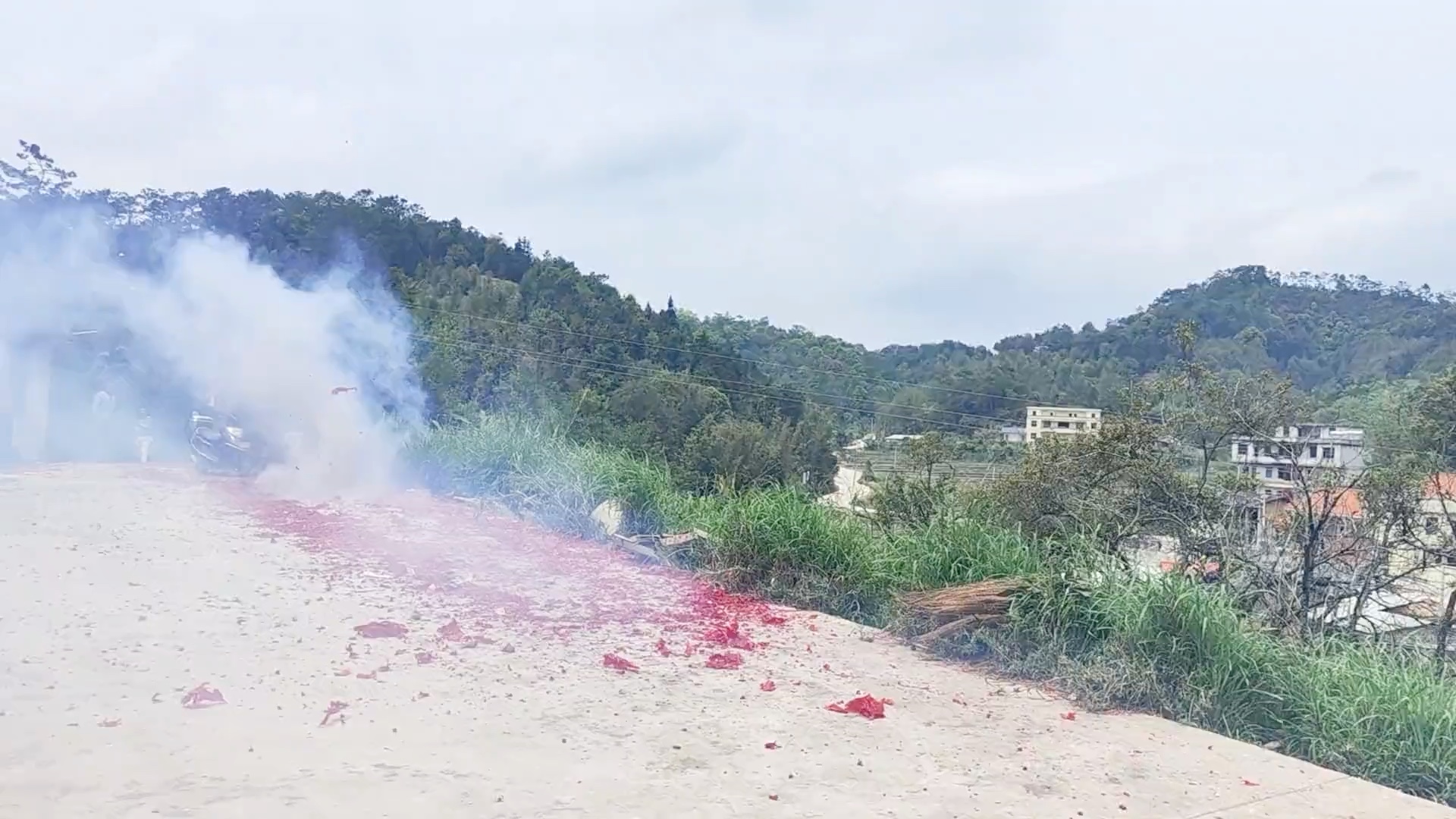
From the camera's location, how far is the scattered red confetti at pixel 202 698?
4.72m

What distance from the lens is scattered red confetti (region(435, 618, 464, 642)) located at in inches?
250

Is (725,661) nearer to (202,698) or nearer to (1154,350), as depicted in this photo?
(202,698)

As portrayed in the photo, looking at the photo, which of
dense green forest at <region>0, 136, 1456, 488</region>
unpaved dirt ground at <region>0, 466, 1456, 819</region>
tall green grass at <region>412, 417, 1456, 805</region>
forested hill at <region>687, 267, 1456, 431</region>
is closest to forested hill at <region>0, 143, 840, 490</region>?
dense green forest at <region>0, 136, 1456, 488</region>

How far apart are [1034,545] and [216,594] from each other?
563 centimetres

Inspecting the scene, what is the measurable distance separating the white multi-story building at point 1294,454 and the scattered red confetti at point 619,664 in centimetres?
565

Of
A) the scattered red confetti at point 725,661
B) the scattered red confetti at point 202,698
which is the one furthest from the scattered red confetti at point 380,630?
the scattered red confetti at point 725,661

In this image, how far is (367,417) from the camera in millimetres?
14875

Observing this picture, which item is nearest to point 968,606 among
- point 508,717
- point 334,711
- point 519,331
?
point 508,717

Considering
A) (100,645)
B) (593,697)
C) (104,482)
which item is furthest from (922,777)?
(104,482)

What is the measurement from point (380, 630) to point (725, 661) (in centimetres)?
208

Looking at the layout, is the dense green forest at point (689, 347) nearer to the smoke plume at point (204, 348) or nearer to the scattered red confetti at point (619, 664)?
the smoke plume at point (204, 348)

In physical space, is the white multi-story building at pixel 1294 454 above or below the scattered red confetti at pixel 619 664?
above

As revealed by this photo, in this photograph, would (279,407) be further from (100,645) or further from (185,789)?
(185,789)

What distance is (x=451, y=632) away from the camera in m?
6.46
